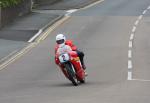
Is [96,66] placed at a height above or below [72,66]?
below

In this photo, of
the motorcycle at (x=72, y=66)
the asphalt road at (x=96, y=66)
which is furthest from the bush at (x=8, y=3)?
the motorcycle at (x=72, y=66)

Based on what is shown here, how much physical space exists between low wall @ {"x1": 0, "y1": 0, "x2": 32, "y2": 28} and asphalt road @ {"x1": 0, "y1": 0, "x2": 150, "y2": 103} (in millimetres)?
3336

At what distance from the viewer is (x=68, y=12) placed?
46625 mm

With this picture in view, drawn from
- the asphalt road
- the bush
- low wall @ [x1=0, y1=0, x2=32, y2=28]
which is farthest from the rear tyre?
low wall @ [x1=0, y1=0, x2=32, y2=28]

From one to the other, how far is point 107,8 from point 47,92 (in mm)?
32178

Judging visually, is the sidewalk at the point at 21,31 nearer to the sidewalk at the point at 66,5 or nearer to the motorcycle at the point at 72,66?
the sidewalk at the point at 66,5

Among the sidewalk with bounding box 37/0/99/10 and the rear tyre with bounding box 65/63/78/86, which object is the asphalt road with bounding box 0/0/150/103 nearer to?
the rear tyre with bounding box 65/63/78/86

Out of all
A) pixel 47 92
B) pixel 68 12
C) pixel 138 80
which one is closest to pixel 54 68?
pixel 138 80

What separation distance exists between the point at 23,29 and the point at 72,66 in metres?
18.8

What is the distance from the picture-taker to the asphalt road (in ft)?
53.1

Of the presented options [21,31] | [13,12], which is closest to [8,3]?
[13,12]

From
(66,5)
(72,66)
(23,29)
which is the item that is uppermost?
(72,66)

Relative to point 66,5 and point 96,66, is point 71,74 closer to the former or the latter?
point 96,66

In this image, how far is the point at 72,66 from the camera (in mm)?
19594
